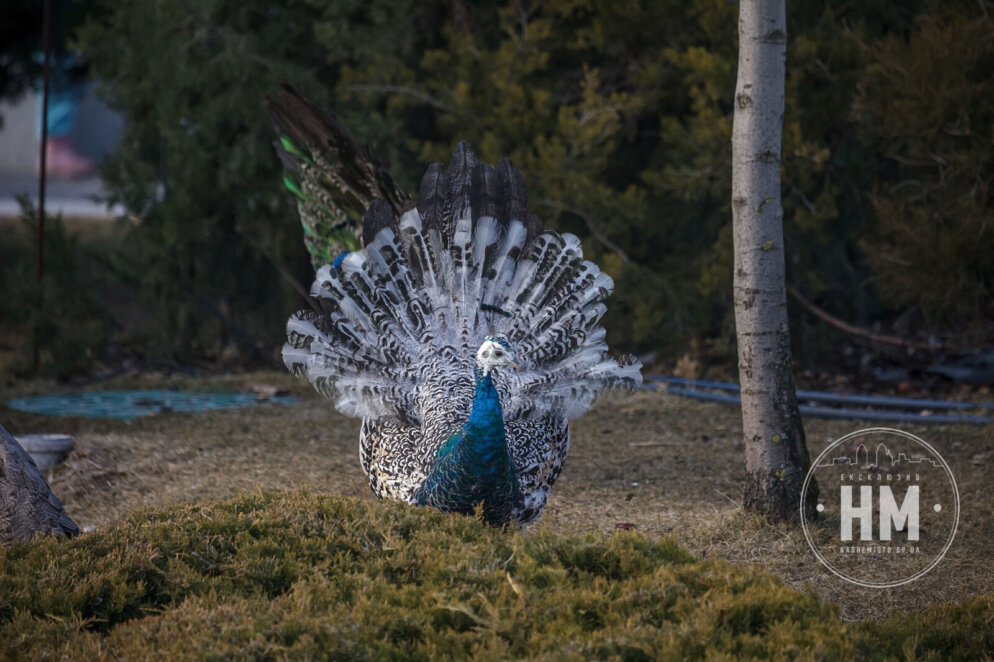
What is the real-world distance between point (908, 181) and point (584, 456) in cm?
402

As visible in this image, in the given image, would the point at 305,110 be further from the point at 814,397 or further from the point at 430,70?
the point at 814,397

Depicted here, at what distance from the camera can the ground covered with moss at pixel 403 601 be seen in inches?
126

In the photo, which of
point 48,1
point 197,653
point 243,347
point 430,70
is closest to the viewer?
point 197,653

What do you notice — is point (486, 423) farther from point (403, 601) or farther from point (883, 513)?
point (883, 513)

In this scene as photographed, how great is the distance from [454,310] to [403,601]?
252 cm

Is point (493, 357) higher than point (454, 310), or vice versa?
point (454, 310)

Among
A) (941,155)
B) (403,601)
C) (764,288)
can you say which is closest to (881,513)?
(764,288)

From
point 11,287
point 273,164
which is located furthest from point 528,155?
point 11,287

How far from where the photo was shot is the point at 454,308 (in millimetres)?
5742

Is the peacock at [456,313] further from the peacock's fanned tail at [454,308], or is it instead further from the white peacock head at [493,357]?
the white peacock head at [493,357]

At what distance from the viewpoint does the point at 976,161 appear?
314 inches

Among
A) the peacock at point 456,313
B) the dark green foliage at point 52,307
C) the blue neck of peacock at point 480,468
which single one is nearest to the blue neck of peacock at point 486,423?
the blue neck of peacock at point 480,468

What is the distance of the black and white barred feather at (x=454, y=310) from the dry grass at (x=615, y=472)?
0.72m

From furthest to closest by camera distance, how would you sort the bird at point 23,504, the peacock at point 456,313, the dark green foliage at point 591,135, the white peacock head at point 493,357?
the dark green foliage at point 591,135 < the peacock at point 456,313 < the white peacock head at point 493,357 < the bird at point 23,504
